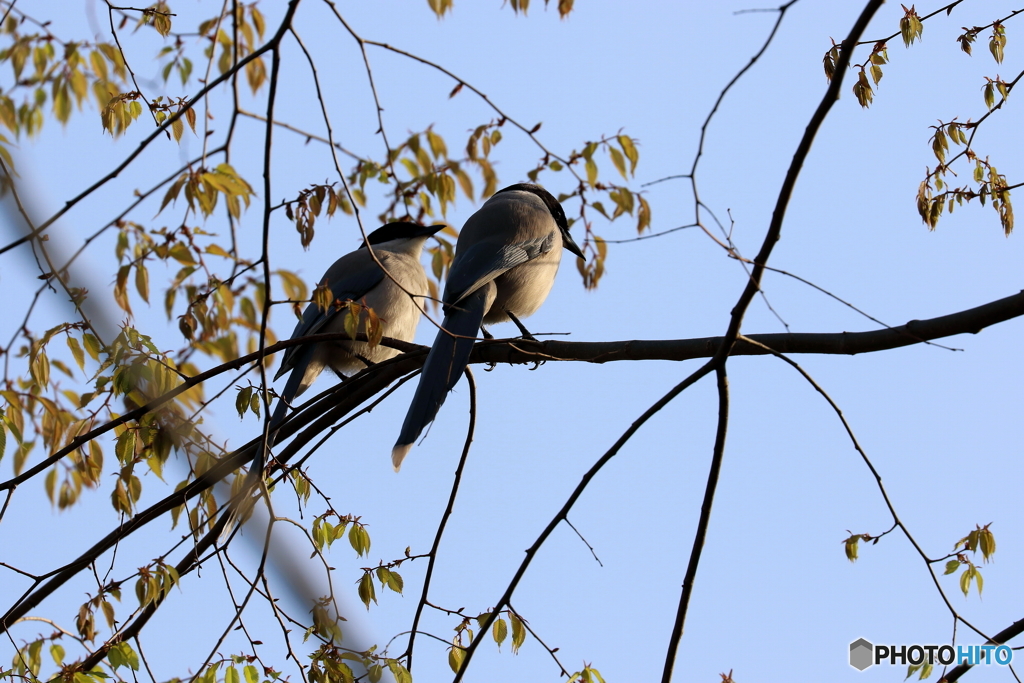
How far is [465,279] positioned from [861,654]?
2190mm

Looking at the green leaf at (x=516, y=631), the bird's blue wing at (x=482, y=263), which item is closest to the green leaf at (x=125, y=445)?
the green leaf at (x=516, y=631)

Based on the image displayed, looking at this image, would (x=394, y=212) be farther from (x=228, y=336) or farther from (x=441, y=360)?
(x=228, y=336)

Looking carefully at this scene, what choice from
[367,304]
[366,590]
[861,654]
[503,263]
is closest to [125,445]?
[366,590]

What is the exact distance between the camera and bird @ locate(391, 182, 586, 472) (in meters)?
4.27

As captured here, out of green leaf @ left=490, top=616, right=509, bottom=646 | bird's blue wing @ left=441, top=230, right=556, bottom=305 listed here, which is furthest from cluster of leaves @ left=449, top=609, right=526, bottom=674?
bird's blue wing @ left=441, top=230, right=556, bottom=305

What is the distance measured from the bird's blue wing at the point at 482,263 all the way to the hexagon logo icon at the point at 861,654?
6.79 ft

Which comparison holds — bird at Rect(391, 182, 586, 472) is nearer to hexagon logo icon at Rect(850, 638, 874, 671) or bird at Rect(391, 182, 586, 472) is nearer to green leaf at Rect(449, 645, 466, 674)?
green leaf at Rect(449, 645, 466, 674)

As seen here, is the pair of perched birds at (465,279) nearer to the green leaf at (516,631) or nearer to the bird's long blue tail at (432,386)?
the bird's long blue tail at (432,386)

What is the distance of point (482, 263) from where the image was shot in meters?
4.47

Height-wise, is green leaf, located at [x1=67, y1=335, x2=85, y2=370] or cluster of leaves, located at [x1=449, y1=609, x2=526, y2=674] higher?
green leaf, located at [x1=67, y1=335, x2=85, y2=370]

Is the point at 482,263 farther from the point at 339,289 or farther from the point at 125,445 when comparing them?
the point at 125,445

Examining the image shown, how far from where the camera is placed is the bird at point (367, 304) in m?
4.69

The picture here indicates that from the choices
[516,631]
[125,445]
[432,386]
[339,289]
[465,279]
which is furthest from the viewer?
[339,289]

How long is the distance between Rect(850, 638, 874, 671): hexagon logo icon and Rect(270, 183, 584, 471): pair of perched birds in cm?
190
